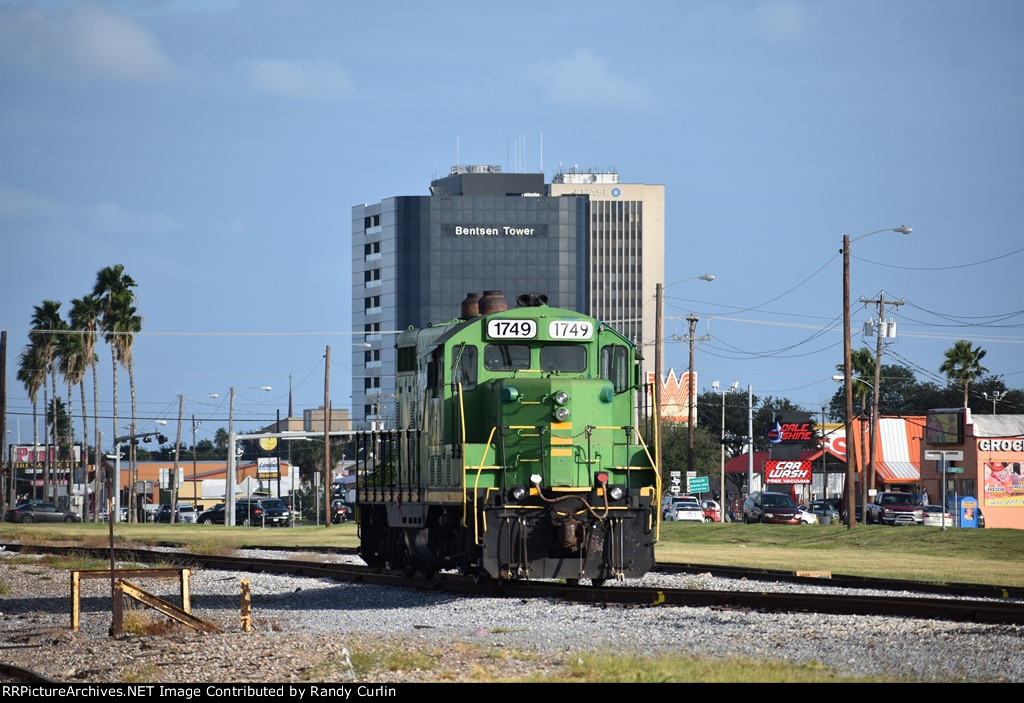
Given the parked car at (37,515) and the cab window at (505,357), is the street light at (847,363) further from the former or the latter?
the parked car at (37,515)

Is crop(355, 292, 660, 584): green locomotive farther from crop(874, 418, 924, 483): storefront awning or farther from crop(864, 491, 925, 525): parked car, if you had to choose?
crop(874, 418, 924, 483): storefront awning

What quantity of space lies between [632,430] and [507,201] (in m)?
165

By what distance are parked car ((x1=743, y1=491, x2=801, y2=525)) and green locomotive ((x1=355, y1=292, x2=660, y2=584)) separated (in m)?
42.5

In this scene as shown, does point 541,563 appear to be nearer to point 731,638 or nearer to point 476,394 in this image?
point 476,394

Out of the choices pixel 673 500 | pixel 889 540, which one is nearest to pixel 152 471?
pixel 673 500

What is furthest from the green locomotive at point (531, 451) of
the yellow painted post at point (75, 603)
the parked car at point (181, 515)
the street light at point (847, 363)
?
the parked car at point (181, 515)

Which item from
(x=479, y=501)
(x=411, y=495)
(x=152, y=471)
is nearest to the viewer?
(x=479, y=501)

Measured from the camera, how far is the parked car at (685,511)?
2509 inches

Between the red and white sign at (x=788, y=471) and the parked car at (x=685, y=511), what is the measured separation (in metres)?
13.4

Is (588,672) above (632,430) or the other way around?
the other way around

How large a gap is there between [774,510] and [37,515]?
41999mm

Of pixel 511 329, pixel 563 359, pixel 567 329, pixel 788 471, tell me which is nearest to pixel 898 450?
pixel 788 471
